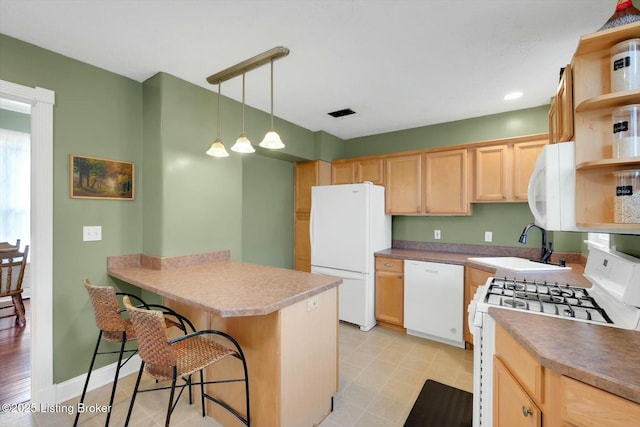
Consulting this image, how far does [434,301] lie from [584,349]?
2068 mm

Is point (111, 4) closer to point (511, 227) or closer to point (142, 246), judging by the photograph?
point (142, 246)

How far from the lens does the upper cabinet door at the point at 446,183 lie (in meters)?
3.11

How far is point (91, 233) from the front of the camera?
2180mm

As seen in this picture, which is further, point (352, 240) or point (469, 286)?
point (352, 240)

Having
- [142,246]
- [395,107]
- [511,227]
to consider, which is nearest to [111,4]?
[142,246]

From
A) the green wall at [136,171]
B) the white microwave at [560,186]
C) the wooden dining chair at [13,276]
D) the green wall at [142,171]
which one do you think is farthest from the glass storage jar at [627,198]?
the wooden dining chair at [13,276]

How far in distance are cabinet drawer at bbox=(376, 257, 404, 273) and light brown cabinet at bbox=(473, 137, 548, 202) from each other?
3.53ft

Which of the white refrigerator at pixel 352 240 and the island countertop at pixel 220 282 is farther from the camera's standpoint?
the white refrigerator at pixel 352 240

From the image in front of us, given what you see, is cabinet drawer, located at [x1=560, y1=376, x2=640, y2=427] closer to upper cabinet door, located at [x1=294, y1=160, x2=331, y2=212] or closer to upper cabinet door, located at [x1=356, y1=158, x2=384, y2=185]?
upper cabinet door, located at [x1=356, y1=158, x2=384, y2=185]

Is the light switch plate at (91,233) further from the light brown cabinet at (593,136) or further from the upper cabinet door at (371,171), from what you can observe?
the light brown cabinet at (593,136)

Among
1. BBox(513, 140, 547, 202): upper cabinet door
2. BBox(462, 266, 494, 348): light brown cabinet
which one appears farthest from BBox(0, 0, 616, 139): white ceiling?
BBox(462, 266, 494, 348): light brown cabinet

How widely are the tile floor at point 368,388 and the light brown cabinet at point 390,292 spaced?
0.68 feet

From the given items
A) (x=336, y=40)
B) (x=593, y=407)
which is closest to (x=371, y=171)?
(x=336, y=40)

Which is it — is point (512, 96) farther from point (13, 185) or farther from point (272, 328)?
point (13, 185)
